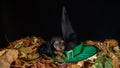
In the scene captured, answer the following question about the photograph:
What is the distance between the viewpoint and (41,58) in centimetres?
288

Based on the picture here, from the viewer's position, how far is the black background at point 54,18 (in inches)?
128

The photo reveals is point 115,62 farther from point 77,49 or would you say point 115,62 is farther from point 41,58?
point 41,58

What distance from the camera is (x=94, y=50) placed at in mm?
2947

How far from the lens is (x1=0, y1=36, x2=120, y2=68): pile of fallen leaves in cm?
269

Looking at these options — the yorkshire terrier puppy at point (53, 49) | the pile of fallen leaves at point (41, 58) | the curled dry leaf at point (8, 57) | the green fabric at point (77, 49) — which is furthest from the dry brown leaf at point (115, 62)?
the curled dry leaf at point (8, 57)

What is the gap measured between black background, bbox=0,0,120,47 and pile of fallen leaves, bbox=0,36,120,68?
0.24 m

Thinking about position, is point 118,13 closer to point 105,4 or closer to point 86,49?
point 105,4

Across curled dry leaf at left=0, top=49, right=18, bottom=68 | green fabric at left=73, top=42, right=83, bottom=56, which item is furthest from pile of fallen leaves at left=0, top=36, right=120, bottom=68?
green fabric at left=73, top=42, right=83, bottom=56

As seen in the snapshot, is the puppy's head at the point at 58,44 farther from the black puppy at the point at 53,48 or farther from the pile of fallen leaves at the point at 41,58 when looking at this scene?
the pile of fallen leaves at the point at 41,58

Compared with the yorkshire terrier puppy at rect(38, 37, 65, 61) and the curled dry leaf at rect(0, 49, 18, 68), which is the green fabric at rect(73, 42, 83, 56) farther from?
the curled dry leaf at rect(0, 49, 18, 68)

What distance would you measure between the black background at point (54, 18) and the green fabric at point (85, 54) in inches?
13.5

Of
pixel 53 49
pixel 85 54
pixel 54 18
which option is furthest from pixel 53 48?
pixel 54 18

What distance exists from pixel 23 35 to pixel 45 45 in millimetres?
396

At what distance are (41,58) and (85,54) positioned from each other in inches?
15.9
